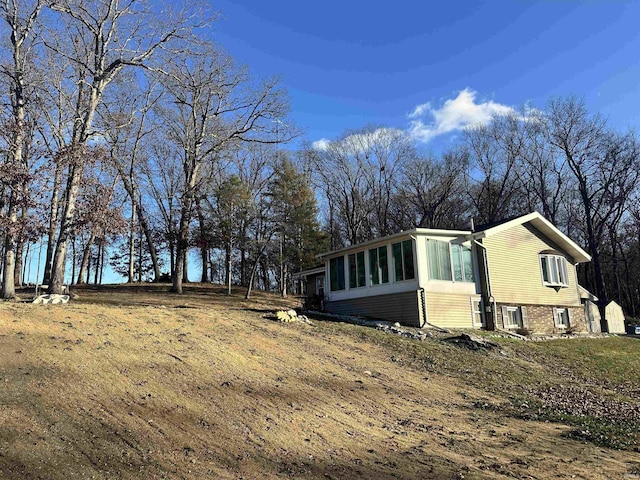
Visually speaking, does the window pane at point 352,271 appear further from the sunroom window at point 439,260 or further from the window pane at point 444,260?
A: the window pane at point 444,260

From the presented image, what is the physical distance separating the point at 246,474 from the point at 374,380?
5.46m

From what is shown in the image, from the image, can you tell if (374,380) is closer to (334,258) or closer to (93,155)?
(93,155)

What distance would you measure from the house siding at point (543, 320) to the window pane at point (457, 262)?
90.9 inches

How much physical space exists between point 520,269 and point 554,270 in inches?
95.3

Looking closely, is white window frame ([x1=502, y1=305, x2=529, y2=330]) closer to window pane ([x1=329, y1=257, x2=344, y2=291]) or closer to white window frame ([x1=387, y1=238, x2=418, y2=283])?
white window frame ([x1=387, y1=238, x2=418, y2=283])

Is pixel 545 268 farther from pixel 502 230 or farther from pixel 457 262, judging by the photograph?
pixel 457 262

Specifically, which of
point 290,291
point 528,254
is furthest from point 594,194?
point 290,291

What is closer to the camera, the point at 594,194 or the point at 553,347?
the point at 553,347

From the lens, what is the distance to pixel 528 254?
854 inches

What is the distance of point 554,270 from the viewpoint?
72.8 feet

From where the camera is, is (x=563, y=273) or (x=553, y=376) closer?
(x=553, y=376)

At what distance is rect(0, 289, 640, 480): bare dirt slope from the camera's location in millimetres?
5074

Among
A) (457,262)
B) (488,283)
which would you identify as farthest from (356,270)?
(488,283)

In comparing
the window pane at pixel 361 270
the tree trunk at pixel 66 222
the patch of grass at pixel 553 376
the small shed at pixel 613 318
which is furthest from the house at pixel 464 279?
the tree trunk at pixel 66 222
